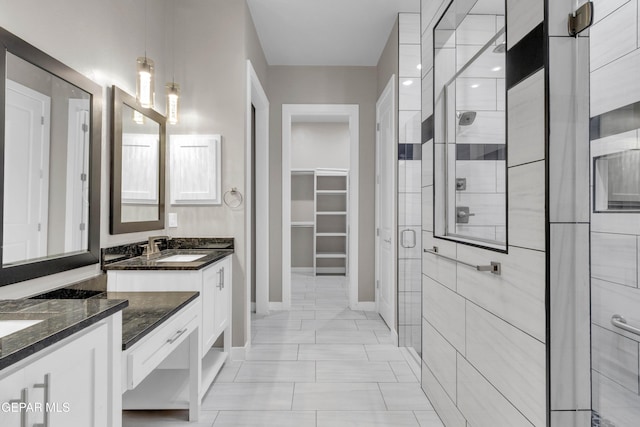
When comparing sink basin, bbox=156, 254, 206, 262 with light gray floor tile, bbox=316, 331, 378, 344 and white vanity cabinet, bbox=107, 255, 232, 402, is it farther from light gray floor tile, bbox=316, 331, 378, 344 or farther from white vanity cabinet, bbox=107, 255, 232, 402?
light gray floor tile, bbox=316, 331, 378, 344

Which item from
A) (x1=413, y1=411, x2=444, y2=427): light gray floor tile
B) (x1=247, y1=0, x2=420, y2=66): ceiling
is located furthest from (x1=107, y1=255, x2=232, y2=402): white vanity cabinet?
(x1=247, y1=0, x2=420, y2=66): ceiling

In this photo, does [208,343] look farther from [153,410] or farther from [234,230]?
[234,230]

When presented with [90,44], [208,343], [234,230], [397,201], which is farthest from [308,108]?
[208,343]

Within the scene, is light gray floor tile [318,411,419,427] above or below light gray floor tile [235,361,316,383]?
below

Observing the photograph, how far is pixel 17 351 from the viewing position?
744 mm

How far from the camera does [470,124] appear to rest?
1.72 metres

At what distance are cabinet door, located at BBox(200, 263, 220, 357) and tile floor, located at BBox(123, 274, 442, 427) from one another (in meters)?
0.36

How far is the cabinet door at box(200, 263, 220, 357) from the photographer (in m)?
2.17

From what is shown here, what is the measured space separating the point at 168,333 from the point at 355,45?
328 cm

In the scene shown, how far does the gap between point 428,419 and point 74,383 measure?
1800 millimetres

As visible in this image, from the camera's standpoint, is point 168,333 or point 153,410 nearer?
point 168,333

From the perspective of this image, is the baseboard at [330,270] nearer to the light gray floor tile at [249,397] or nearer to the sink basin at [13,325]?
the light gray floor tile at [249,397]

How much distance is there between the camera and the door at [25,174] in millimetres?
1337

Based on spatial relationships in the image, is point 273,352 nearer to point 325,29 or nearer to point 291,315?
point 291,315
